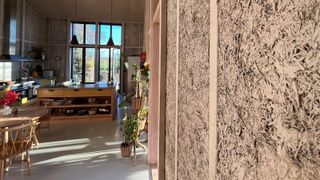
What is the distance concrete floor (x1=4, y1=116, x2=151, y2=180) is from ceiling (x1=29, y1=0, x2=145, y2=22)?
6.54 meters

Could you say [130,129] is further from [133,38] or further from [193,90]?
[133,38]

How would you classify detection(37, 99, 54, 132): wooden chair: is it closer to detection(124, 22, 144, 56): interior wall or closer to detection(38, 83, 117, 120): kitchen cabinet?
detection(38, 83, 117, 120): kitchen cabinet

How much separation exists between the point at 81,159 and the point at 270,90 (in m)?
4.08

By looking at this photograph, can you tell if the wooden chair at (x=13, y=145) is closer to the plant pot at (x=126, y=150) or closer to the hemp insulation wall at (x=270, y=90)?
the plant pot at (x=126, y=150)

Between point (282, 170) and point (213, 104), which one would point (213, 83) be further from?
point (282, 170)

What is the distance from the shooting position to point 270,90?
18.0 inches

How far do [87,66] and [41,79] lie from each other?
8.11 ft

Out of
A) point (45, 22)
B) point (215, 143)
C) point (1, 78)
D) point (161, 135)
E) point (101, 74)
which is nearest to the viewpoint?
point (215, 143)

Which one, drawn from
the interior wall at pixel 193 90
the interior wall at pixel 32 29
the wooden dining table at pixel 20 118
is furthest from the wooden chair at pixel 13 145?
the interior wall at pixel 32 29

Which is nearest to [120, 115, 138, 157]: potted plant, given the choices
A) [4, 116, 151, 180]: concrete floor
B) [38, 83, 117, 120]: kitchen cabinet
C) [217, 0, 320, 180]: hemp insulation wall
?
[4, 116, 151, 180]: concrete floor

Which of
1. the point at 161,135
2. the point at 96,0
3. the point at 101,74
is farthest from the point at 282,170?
the point at 101,74

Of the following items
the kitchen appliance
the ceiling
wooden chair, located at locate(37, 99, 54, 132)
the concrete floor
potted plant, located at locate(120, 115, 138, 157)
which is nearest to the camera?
the concrete floor

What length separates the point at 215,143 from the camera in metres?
0.70

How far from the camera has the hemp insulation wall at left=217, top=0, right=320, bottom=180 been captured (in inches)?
14.6
